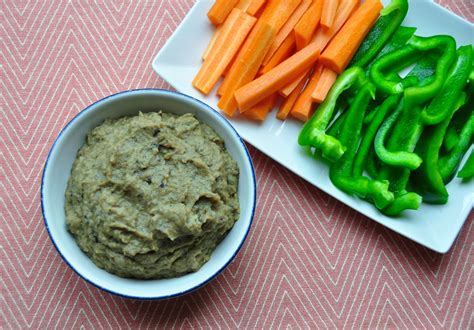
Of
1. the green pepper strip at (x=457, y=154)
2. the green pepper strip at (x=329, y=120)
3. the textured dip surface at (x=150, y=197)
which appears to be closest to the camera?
the textured dip surface at (x=150, y=197)

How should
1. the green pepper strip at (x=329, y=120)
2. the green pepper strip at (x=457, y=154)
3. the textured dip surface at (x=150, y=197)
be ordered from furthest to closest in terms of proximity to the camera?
the green pepper strip at (x=457, y=154) < the green pepper strip at (x=329, y=120) < the textured dip surface at (x=150, y=197)

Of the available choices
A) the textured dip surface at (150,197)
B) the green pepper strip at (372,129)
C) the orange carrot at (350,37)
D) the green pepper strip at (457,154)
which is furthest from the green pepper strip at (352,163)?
the textured dip surface at (150,197)

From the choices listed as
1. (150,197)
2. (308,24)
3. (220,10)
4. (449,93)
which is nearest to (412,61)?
(449,93)

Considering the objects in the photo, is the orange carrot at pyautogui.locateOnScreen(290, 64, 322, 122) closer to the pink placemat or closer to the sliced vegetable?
the pink placemat

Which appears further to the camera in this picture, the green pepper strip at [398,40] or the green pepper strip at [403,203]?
the green pepper strip at [398,40]

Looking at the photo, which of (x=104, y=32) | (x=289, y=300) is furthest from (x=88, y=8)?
(x=289, y=300)

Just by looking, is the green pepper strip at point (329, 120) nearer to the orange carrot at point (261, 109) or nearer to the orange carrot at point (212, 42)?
the orange carrot at point (261, 109)

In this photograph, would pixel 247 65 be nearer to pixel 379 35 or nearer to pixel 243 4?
pixel 243 4
